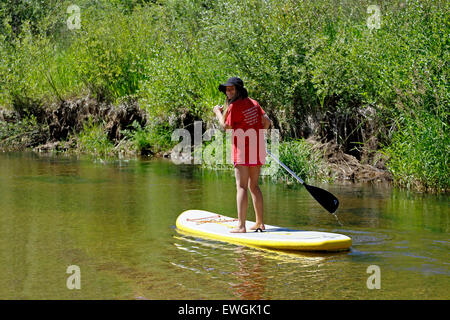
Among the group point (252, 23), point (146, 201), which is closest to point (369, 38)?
point (252, 23)

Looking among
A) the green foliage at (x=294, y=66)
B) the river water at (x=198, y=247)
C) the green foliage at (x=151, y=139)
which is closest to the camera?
the river water at (x=198, y=247)

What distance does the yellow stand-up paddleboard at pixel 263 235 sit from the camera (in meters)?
7.20

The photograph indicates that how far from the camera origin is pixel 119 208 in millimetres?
10164

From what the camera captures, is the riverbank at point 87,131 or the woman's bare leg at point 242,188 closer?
the woman's bare leg at point 242,188

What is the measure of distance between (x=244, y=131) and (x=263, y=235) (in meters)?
1.17

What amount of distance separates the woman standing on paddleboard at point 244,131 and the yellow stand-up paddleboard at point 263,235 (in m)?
0.26

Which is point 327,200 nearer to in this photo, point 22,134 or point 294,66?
point 294,66

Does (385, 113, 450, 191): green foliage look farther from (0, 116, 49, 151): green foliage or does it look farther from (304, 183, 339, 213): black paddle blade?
(0, 116, 49, 151): green foliage

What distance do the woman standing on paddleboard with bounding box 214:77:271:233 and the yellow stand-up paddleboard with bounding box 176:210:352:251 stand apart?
265mm

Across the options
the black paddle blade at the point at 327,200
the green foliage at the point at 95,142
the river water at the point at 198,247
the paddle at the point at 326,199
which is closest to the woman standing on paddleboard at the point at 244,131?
the paddle at the point at 326,199

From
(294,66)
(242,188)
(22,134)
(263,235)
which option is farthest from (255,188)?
(22,134)

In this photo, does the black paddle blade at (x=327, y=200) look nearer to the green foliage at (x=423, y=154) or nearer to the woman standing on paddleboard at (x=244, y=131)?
the woman standing on paddleboard at (x=244, y=131)

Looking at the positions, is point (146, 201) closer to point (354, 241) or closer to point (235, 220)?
point (235, 220)
